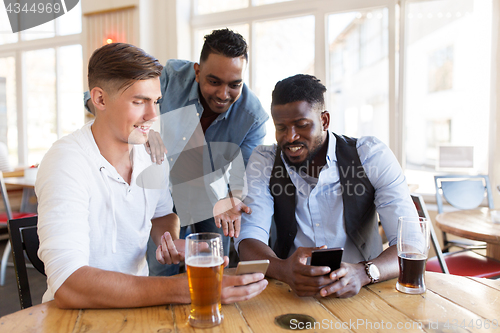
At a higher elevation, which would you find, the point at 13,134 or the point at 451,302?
the point at 13,134

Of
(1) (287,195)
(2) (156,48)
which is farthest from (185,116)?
(2) (156,48)

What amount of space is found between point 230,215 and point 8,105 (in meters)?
5.89

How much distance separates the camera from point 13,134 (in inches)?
239

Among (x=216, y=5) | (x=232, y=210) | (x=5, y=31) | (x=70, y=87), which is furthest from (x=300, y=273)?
(x=5, y=31)

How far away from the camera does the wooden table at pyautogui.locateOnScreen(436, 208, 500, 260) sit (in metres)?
2.37

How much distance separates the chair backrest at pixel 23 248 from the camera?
1268 millimetres

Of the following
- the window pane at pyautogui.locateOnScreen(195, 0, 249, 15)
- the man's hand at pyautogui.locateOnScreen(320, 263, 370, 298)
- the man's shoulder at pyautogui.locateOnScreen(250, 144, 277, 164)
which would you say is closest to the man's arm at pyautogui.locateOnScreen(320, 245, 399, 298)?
the man's hand at pyautogui.locateOnScreen(320, 263, 370, 298)

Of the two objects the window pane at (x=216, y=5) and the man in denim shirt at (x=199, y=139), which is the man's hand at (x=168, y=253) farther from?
the window pane at (x=216, y=5)

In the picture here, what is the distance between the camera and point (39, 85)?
5855 mm

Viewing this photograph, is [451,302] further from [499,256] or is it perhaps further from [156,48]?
[156,48]

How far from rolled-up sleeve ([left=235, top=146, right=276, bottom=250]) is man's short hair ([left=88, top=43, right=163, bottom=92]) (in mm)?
640

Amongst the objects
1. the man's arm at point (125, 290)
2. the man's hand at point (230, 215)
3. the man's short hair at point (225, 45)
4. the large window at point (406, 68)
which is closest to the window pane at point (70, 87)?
the large window at point (406, 68)

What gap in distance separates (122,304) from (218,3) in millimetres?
4240

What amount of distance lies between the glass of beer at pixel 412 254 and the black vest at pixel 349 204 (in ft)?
1.46
